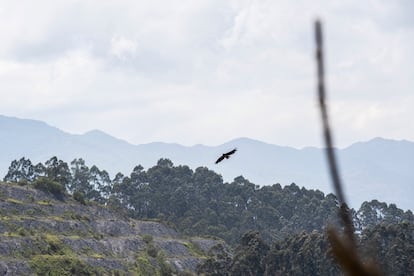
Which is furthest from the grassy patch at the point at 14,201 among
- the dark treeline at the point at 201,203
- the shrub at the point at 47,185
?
the dark treeline at the point at 201,203

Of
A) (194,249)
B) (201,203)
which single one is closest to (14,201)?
(194,249)

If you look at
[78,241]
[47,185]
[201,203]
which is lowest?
[78,241]

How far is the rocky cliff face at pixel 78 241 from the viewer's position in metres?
103

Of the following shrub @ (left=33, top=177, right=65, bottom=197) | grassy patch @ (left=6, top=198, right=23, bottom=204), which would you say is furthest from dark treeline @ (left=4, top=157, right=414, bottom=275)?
grassy patch @ (left=6, top=198, right=23, bottom=204)

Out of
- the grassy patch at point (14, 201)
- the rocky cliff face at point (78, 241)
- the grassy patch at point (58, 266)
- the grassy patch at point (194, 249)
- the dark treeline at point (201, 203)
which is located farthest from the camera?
the dark treeline at point (201, 203)

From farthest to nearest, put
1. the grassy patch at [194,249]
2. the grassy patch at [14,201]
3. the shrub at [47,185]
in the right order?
the grassy patch at [194,249]
the shrub at [47,185]
the grassy patch at [14,201]

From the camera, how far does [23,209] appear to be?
11788 centimetres

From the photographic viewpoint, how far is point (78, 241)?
115812 mm

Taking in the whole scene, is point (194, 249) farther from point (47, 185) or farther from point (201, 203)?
point (201, 203)

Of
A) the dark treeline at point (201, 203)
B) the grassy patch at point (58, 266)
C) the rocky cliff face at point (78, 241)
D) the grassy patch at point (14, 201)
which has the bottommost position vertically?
the grassy patch at point (58, 266)

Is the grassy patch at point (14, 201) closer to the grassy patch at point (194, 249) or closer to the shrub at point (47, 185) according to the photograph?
the shrub at point (47, 185)

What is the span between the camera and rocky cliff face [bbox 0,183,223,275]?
103m

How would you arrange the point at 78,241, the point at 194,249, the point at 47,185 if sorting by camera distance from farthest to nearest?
the point at 194,249 < the point at 47,185 < the point at 78,241

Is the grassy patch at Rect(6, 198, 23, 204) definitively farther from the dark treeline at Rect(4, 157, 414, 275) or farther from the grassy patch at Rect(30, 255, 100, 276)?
the grassy patch at Rect(30, 255, 100, 276)
